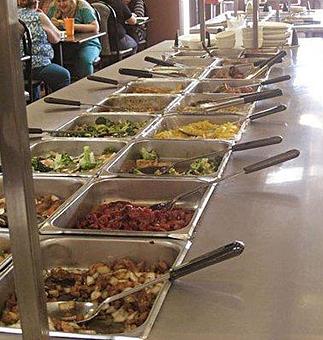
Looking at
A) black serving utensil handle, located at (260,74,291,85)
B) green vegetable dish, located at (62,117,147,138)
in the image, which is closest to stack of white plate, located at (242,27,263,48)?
black serving utensil handle, located at (260,74,291,85)

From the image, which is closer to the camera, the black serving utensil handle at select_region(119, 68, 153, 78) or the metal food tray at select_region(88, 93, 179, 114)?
the metal food tray at select_region(88, 93, 179, 114)

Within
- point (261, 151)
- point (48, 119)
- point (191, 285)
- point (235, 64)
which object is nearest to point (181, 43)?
point (235, 64)

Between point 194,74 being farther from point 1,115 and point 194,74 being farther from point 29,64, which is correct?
point 1,115

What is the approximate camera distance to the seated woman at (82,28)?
4.91 m

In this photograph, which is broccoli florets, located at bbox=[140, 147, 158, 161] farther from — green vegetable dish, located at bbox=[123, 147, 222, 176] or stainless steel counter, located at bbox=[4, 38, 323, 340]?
stainless steel counter, located at bbox=[4, 38, 323, 340]

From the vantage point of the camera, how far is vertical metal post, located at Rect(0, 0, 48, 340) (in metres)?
0.51

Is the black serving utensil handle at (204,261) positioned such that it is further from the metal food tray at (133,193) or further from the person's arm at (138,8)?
the person's arm at (138,8)

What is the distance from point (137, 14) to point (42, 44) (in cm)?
292

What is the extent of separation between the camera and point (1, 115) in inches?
20.4

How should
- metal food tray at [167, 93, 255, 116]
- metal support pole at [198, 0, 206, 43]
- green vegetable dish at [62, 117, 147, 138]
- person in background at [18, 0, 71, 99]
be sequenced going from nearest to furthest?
green vegetable dish at [62, 117, 147, 138]
metal food tray at [167, 93, 255, 116]
metal support pole at [198, 0, 206, 43]
person in background at [18, 0, 71, 99]

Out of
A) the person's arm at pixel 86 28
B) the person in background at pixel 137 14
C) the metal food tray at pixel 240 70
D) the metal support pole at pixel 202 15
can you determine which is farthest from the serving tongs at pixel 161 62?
the person in background at pixel 137 14

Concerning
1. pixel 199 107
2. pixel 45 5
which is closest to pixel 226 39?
pixel 199 107

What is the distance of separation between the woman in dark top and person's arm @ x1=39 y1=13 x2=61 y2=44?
4.78ft

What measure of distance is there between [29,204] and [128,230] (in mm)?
564
